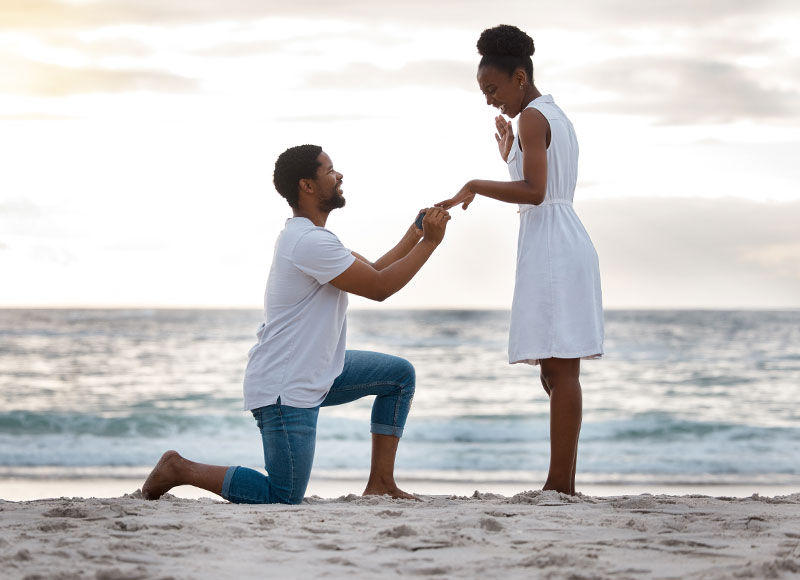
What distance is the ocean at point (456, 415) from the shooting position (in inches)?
303

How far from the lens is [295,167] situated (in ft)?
11.4

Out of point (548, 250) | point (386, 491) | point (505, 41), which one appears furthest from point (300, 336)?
point (505, 41)

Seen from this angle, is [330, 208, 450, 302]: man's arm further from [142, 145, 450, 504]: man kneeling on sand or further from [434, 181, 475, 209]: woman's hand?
[434, 181, 475, 209]: woman's hand

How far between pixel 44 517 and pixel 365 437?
248 inches

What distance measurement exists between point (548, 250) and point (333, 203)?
37.4 inches

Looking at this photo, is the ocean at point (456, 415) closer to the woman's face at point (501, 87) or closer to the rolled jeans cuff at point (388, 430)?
the rolled jeans cuff at point (388, 430)

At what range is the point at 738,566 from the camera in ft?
7.29

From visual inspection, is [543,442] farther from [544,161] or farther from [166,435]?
[544,161]

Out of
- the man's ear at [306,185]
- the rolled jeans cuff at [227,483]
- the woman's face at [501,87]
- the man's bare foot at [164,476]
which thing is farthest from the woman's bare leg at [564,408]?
the man's bare foot at [164,476]

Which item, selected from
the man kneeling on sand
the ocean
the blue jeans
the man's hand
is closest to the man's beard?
the man kneeling on sand

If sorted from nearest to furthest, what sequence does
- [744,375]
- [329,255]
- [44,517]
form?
[44,517] → [329,255] → [744,375]

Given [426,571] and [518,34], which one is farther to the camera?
[518,34]

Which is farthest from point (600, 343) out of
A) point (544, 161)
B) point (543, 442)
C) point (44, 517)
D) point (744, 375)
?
point (744, 375)

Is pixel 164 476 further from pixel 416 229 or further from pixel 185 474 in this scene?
pixel 416 229
